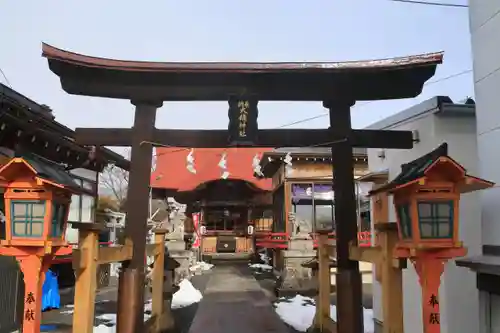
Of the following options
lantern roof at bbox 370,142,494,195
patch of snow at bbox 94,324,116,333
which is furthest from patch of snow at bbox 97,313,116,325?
lantern roof at bbox 370,142,494,195

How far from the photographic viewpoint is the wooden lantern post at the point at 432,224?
13.3 ft

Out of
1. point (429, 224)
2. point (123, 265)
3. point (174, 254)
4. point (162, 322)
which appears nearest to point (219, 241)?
point (174, 254)

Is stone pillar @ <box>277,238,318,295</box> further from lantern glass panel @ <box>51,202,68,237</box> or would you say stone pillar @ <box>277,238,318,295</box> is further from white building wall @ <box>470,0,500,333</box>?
lantern glass panel @ <box>51,202,68,237</box>

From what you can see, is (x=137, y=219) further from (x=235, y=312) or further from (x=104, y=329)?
(x=235, y=312)

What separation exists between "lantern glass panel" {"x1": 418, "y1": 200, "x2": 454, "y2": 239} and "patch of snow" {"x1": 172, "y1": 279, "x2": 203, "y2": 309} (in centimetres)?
887

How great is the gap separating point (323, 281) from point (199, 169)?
2426 centimetres

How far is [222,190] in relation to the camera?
28312 mm

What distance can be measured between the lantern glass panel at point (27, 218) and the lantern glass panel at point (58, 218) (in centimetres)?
16

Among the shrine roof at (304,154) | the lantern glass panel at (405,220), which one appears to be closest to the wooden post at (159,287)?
the lantern glass panel at (405,220)

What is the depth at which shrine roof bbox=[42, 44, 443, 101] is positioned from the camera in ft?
20.1

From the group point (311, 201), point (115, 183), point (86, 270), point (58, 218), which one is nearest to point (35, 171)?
point (58, 218)

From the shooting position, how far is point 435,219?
162 inches

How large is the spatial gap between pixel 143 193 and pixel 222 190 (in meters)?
22.1

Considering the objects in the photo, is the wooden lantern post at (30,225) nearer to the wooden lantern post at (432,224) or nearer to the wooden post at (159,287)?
the wooden post at (159,287)
